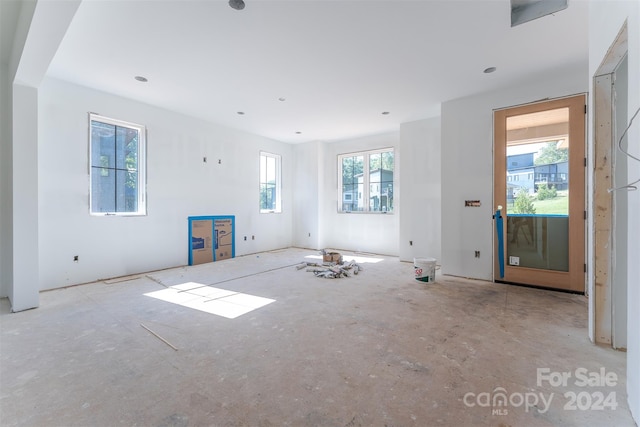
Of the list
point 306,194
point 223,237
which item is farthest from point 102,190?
point 306,194

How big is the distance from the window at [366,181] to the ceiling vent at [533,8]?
4.25 m

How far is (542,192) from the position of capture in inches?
159

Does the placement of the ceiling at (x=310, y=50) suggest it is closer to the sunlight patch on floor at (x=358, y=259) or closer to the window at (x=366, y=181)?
the window at (x=366, y=181)

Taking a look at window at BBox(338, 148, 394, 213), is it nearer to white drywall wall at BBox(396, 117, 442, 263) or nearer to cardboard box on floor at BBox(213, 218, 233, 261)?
white drywall wall at BBox(396, 117, 442, 263)

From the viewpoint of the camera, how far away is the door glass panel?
3918 millimetres

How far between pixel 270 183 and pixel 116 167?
369cm

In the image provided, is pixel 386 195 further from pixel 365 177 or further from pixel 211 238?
pixel 211 238

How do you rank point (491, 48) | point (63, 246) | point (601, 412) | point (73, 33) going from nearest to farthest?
point (601, 412) → point (73, 33) → point (491, 48) → point (63, 246)

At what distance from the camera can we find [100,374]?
1942mm

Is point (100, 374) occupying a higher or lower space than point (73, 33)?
lower

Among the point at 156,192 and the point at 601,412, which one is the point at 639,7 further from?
the point at 156,192

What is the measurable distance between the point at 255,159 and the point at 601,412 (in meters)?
6.96

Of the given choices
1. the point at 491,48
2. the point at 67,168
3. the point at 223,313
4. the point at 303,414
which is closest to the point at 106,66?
the point at 67,168

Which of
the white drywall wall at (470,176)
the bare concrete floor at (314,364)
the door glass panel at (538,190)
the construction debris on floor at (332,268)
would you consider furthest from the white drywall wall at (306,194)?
the door glass panel at (538,190)
